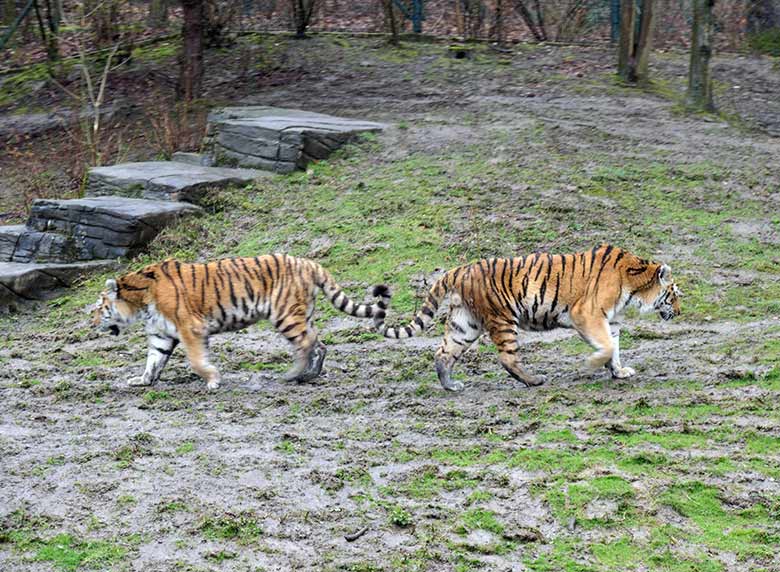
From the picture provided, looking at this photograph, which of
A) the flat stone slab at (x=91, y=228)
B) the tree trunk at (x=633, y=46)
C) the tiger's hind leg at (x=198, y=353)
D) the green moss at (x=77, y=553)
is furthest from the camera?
the tree trunk at (x=633, y=46)

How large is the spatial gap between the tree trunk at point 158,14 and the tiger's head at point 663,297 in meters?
14.3

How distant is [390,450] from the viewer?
6828mm

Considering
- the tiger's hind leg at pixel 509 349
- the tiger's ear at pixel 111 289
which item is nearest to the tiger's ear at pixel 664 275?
the tiger's hind leg at pixel 509 349

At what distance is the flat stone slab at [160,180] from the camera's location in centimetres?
1296

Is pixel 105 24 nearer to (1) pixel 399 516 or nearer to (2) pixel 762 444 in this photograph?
(1) pixel 399 516

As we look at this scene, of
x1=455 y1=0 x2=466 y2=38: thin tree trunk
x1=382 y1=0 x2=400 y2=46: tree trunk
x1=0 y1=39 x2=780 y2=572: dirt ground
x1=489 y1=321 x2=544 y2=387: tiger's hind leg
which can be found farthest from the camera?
x1=455 y1=0 x2=466 y2=38: thin tree trunk

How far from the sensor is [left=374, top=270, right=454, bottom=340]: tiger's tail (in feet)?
26.6

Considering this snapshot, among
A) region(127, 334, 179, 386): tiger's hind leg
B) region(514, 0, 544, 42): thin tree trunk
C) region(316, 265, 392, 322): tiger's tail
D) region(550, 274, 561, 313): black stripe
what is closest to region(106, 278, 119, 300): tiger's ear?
region(127, 334, 179, 386): tiger's hind leg

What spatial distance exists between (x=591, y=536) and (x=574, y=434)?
1204 millimetres

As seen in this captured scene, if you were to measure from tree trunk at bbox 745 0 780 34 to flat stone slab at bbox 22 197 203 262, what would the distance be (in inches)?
443

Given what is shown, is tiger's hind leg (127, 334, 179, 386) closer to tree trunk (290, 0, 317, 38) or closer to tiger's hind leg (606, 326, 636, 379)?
tiger's hind leg (606, 326, 636, 379)

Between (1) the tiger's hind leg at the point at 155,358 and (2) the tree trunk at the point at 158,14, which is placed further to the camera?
(2) the tree trunk at the point at 158,14

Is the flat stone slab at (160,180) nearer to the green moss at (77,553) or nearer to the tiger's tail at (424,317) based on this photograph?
the tiger's tail at (424,317)

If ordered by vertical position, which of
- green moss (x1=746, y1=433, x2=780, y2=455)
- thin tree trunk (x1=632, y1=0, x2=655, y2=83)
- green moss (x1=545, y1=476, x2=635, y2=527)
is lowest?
green moss (x1=545, y1=476, x2=635, y2=527)
